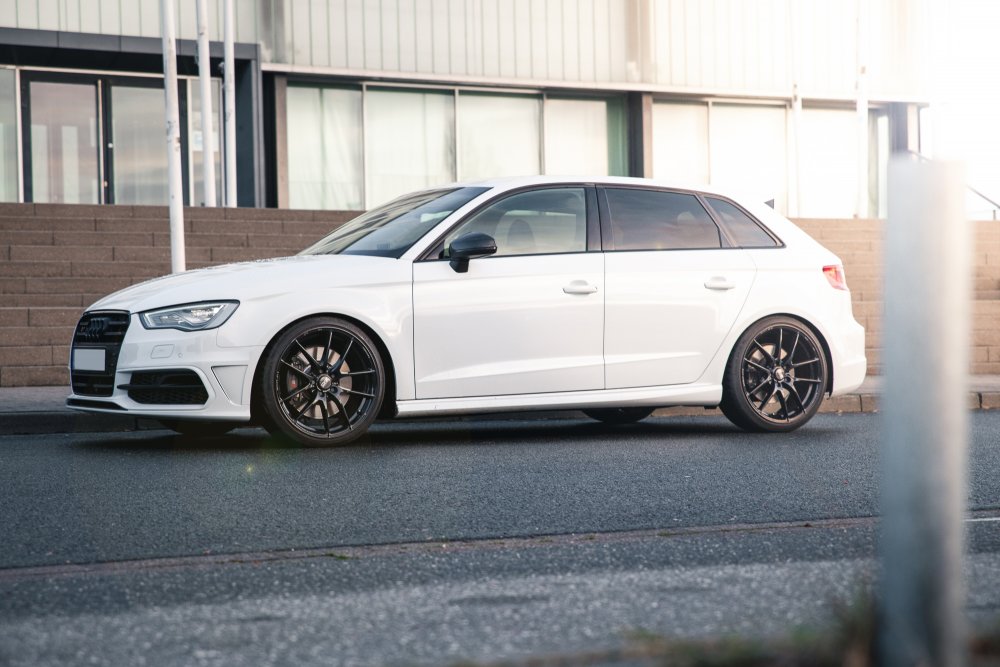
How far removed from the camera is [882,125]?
91.8ft

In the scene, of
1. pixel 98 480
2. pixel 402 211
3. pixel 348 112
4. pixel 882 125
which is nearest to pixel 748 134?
pixel 882 125

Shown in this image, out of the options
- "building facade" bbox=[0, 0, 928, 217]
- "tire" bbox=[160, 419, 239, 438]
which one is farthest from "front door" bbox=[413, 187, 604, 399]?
"building facade" bbox=[0, 0, 928, 217]

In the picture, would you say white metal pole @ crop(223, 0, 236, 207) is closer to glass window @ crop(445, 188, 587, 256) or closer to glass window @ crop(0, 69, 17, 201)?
glass window @ crop(0, 69, 17, 201)

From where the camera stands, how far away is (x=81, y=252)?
1465cm

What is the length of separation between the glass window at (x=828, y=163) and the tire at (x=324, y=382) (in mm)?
20561

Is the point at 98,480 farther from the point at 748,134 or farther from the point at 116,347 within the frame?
the point at 748,134

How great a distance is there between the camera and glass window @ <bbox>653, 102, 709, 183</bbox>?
2605cm

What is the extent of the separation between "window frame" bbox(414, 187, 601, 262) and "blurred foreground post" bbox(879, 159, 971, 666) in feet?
18.4

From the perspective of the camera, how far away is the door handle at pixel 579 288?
8016 millimetres

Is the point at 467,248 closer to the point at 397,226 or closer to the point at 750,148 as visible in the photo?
the point at 397,226

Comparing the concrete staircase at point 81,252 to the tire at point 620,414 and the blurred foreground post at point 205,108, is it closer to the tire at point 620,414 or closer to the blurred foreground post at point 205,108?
the blurred foreground post at point 205,108

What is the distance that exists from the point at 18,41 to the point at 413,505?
1815cm

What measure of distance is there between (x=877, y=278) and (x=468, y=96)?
10.1 metres

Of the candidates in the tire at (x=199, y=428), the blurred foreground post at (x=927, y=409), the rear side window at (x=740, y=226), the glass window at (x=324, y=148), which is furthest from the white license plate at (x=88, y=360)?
the glass window at (x=324, y=148)
